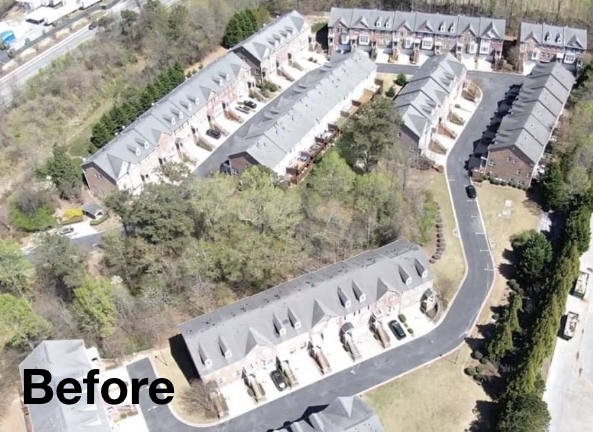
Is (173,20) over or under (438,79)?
over

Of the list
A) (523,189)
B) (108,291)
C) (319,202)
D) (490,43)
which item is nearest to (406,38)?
(490,43)

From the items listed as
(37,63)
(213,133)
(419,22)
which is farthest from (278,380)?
(419,22)

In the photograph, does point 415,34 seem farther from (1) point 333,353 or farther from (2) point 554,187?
(1) point 333,353

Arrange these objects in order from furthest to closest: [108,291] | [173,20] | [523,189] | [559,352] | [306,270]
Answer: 1. [173,20]
2. [523,189]
3. [306,270]
4. [559,352]
5. [108,291]

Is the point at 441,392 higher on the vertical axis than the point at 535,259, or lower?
lower

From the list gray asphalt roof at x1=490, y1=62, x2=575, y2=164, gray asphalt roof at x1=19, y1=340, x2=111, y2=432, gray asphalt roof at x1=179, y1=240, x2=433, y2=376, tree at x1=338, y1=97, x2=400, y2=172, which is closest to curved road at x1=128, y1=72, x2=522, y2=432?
gray asphalt roof at x1=179, y1=240, x2=433, y2=376

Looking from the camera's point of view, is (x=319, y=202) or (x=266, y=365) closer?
(x=266, y=365)

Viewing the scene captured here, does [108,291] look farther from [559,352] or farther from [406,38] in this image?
[406,38]
